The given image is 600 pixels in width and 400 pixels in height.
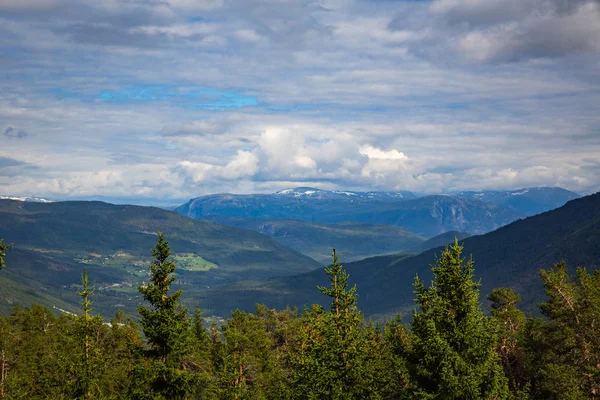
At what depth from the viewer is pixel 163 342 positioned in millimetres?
44219

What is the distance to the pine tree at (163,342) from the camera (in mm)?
43469

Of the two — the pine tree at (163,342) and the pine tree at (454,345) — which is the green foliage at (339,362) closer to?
Result: the pine tree at (454,345)

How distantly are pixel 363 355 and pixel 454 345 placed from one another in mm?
10391

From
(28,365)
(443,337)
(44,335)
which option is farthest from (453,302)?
(44,335)

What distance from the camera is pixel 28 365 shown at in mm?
77812

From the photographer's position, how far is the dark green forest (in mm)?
42906

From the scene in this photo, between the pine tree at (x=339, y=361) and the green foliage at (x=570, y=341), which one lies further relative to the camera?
the green foliage at (x=570, y=341)

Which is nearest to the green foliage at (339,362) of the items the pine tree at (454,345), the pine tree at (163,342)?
the pine tree at (454,345)

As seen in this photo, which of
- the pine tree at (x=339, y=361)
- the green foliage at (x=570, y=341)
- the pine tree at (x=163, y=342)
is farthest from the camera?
the green foliage at (x=570, y=341)

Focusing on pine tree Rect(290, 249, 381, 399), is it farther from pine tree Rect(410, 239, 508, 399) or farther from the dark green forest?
pine tree Rect(410, 239, 508, 399)

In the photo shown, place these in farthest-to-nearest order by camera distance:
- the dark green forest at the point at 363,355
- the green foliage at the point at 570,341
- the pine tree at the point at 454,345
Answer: the green foliage at the point at 570,341
the dark green forest at the point at 363,355
the pine tree at the point at 454,345

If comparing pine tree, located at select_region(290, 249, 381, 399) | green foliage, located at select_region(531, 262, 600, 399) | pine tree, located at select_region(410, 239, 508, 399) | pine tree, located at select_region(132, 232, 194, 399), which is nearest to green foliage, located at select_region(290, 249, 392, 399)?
pine tree, located at select_region(290, 249, 381, 399)

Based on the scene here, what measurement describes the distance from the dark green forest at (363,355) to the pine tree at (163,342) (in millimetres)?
87

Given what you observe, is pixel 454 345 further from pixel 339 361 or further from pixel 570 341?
pixel 570 341
